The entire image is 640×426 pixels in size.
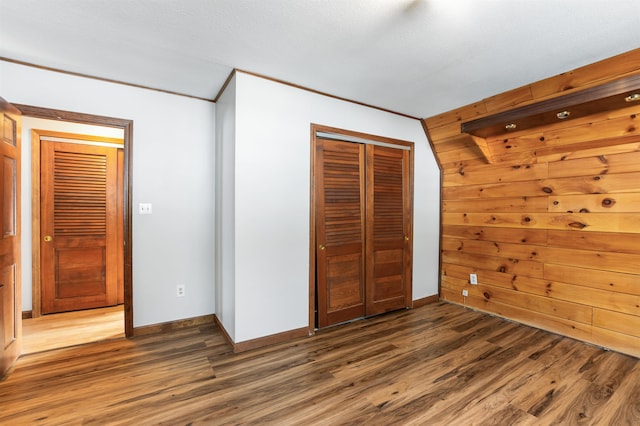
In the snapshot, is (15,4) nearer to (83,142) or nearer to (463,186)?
(83,142)

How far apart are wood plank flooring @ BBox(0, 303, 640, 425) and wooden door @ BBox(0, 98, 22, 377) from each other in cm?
22

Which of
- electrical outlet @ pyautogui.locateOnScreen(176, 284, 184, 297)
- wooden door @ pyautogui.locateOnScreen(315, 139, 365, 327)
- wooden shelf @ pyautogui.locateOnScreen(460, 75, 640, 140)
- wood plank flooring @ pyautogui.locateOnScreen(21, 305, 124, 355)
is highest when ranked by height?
wooden shelf @ pyautogui.locateOnScreen(460, 75, 640, 140)

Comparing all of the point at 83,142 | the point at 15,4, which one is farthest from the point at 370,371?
the point at 83,142

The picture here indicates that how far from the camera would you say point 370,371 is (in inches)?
84.5

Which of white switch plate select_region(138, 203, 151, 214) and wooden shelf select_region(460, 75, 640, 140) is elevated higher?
wooden shelf select_region(460, 75, 640, 140)

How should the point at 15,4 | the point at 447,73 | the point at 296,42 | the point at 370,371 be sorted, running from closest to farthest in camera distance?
1. the point at 15,4
2. the point at 296,42
3. the point at 370,371
4. the point at 447,73

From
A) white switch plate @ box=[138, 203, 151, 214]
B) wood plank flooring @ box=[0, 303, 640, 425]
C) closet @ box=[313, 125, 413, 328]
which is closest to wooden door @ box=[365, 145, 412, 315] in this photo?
closet @ box=[313, 125, 413, 328]

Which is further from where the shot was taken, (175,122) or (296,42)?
(175,122)

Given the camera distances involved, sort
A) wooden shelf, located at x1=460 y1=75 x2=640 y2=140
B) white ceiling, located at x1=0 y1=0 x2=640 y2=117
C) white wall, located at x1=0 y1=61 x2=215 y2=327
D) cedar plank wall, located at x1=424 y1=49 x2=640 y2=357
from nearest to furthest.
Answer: white ceiling, located at x1=0 y1=0 x2=640 y2=117 → wooden shelf, located at x1=460 y1=75 x2=640 y2=140 → cedar plank wall, located at x1=424 y1=49 x2=640 y2=357 → white wall, located at x1=0 y1=61 x2=215 y2=327

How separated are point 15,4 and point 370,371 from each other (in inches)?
130

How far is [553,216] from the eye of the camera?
9.13 feet

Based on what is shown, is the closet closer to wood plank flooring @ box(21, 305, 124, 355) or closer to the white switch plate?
the white switch plate

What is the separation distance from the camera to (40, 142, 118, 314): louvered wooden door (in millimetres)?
3232

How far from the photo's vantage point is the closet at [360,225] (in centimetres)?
287
